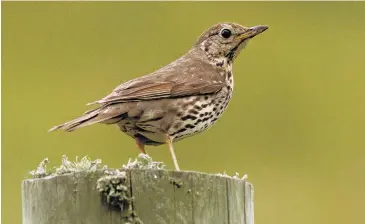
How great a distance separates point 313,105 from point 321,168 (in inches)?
42.8

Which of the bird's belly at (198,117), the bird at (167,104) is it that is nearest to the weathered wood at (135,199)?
the bird at (167,104)

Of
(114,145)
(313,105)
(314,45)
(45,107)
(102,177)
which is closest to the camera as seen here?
(102,177)

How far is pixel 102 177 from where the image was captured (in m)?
4.21

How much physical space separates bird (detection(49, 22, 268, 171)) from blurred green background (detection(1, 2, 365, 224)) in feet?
5.05

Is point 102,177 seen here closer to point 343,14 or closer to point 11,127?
point 11,127

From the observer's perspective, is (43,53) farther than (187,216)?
Yes

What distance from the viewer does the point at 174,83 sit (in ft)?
20.7

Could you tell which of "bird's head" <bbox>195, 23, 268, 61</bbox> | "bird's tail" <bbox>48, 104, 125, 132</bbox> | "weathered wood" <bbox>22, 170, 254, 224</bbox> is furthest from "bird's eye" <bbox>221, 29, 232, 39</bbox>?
"weathered wood" <bbox>22, 170, 254, 224</bbox>

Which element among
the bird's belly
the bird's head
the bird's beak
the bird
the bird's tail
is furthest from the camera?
the bird's head

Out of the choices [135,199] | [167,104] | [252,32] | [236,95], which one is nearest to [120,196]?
[135,199]

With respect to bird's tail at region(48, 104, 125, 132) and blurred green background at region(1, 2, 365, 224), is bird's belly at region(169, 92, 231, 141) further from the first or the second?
blurred green background at region(1, 2, 365, 224)

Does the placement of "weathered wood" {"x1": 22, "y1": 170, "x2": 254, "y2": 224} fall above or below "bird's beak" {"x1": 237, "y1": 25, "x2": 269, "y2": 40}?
below

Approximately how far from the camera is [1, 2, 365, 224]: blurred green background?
8961 millimetres

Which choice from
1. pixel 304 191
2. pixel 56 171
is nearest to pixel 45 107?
pixel 304 191
